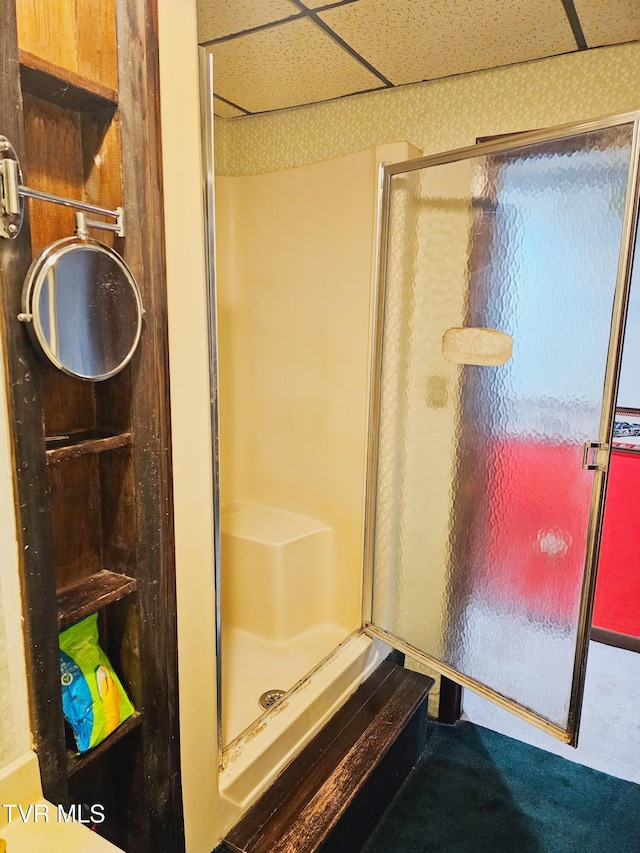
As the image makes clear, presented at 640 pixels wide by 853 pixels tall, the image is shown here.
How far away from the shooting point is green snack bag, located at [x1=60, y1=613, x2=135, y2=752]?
101cm

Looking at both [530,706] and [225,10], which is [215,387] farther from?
[530,706]

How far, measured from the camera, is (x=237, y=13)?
148 centimetres

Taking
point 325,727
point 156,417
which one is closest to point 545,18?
point 156,417

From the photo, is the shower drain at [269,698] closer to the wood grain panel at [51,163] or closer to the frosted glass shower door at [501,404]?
the frosted glass shower door at [501,404]

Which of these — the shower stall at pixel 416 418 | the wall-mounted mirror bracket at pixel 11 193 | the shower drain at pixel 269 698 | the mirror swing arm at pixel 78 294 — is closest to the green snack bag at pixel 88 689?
the shower stall at pixel 416 418

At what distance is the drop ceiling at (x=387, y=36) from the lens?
56.4 inches

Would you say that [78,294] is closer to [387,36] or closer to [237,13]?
[237,13]

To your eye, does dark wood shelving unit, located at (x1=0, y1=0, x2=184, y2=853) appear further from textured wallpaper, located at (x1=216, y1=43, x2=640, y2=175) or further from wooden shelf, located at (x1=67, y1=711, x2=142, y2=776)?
textured wallpaper, located at (x1=216, y1=43, x2=640, y2=175)

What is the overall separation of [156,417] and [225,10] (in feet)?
3.80

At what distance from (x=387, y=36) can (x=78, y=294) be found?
127cm

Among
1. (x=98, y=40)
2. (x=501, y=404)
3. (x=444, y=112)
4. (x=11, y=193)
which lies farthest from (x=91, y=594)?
(x=444, y=112)

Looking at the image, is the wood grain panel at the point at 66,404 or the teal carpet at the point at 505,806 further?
the teal carpet at the point at 505,806

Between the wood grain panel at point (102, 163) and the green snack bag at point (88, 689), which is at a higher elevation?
the wood grain panel at point (102, 163)

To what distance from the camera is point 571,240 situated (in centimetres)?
143
